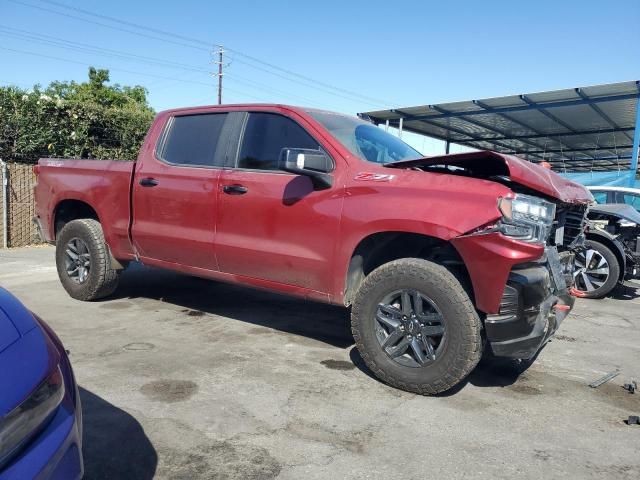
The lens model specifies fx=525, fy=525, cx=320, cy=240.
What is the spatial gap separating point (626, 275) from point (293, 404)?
19.5ft

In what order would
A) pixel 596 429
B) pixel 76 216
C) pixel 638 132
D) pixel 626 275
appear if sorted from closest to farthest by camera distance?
pixel 596 429
pixel 76 216
pixel 626 275
pixel 638 132

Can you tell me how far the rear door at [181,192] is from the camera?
179 inches

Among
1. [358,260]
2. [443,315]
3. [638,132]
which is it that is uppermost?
[638,132]

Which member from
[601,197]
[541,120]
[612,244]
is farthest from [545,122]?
[612,244]

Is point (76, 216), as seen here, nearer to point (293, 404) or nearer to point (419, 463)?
point (293, 404)

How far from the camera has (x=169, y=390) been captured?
11.3 feet

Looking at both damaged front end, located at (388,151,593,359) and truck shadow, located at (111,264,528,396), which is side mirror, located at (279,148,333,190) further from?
truck shadow, located at (111,264,528,396)

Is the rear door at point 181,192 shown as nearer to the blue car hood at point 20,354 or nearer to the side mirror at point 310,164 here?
the side mirror at point 310,164

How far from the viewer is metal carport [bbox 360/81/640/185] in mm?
13890

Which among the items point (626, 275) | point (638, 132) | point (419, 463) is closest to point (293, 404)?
point (419, 463)

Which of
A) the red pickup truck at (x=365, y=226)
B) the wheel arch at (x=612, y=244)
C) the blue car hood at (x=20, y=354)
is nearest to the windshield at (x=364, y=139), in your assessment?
the red pickup truck at (x=365, y=226)

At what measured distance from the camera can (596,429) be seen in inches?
125

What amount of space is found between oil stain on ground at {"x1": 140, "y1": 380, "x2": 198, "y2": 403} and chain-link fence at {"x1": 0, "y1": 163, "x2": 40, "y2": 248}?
7.50 metres

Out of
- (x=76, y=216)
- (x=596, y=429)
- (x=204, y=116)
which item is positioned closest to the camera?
(x=596, y=429)
